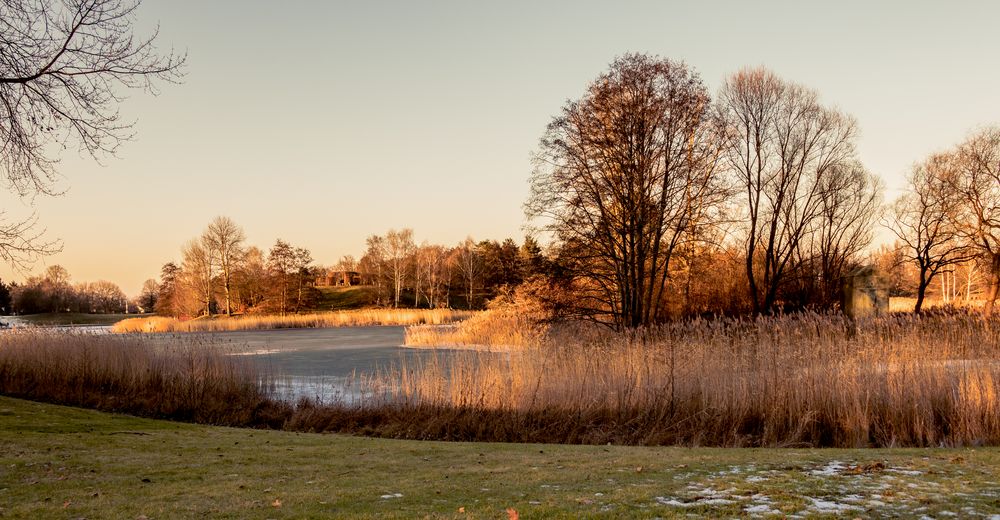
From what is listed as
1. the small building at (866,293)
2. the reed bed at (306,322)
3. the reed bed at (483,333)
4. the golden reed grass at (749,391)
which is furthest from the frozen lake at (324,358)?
the small building at (866,293)

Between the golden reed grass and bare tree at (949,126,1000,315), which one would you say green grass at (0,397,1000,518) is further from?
bare tree at (949,126,1000,315)

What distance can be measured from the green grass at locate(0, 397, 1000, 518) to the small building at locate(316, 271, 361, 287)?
99737mm

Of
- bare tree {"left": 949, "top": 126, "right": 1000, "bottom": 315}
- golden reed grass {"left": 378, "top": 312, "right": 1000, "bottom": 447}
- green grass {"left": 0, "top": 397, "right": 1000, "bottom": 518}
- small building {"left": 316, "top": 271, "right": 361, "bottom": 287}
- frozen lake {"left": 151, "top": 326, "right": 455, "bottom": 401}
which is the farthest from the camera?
small building {"left": 316, "top": 271, "right": 361, "bottom": 287}

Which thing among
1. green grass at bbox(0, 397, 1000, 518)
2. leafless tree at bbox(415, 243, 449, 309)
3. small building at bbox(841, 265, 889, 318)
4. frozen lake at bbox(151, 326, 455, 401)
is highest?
leafless tree at bbox(415, 243, 449, 309)

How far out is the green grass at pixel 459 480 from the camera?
13.4 ft

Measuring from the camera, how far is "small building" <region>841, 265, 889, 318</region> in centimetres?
2039

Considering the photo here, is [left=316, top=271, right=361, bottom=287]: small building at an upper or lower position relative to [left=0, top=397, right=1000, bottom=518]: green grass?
upper

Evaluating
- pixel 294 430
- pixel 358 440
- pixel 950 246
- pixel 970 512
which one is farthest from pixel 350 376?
pixel 950 246

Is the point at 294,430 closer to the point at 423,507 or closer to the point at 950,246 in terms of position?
the point at 423,507

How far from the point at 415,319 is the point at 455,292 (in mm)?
45129

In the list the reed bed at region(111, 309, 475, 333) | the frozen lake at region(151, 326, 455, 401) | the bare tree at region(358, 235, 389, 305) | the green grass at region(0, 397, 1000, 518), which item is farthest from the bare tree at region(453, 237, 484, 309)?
the green grass at region(0, 397, 1000, 518)

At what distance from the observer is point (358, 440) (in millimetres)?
9375

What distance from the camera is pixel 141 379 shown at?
14320mm

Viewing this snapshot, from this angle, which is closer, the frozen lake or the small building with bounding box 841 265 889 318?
the frozen lake
